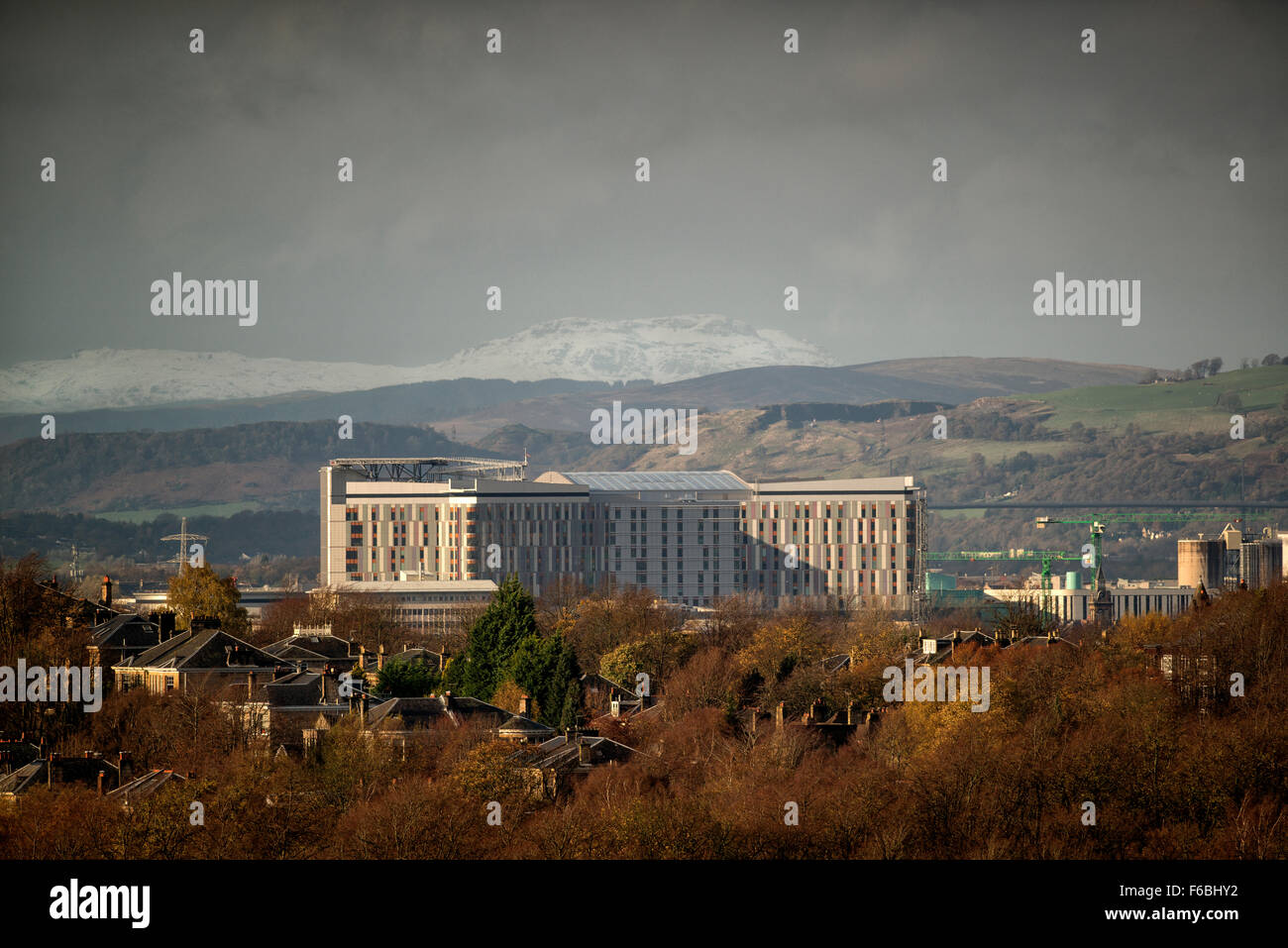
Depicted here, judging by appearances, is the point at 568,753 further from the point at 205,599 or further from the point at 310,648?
the point at 205,599

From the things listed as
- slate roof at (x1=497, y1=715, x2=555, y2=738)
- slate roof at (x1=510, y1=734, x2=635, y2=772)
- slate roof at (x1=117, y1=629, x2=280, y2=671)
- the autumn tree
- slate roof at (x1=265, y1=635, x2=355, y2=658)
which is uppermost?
the autumn tree

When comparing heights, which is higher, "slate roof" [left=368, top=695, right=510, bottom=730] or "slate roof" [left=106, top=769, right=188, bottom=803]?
"slate roof" [left=368, top=695, right=510, bottom=730]

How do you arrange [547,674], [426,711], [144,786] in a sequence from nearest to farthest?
[144,786] < [426,711] < [547,674]

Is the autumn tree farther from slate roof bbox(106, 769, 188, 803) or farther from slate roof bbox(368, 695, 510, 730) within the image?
slate roof bbox(106, 769, 188, 803)

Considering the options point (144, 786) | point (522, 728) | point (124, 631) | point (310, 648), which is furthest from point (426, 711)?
point (310, 648)

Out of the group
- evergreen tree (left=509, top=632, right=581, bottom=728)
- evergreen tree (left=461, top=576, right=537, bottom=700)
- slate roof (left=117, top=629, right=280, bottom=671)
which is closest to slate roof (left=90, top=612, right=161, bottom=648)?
slate roof (left=117, top=629, right=280, bottom=671)

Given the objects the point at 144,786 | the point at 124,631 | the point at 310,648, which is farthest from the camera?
the point at 310,648

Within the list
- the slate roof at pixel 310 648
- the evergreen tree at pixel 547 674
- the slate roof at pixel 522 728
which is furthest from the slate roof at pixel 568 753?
the slate roof at pixel 310 648

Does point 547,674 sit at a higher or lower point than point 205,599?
lower

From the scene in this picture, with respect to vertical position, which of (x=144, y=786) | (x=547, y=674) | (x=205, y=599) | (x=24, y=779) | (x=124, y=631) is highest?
(x=205, y=599)

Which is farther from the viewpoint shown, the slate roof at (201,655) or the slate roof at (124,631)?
the slate roof at (124,631)

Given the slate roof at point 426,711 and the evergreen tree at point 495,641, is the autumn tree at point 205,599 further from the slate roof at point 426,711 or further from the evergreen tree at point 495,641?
the slate roof at point 426,711
